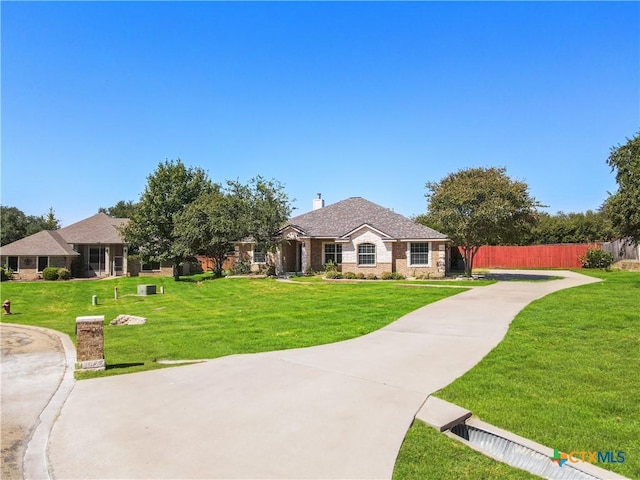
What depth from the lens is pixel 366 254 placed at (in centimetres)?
2945

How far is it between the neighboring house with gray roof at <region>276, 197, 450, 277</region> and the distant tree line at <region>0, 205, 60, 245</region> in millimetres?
45904

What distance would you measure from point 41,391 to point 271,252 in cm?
2550

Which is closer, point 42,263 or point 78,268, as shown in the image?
point 42,263

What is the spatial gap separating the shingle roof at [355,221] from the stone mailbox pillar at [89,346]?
22583 mm

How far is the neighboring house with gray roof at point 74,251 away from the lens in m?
35.4

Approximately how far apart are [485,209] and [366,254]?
823 centimetres

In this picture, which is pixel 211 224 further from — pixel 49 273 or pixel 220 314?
pixel 220 314

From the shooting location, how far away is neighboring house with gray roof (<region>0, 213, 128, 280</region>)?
116 feet

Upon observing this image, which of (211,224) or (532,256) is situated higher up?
(211,224)

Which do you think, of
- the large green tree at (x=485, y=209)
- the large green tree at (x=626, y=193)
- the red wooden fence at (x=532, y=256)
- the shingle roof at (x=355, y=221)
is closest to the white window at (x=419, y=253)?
the shingle roof at (x=355, y=221)

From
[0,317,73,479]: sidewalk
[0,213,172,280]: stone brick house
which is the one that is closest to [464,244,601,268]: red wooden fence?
[0,213,172,280]: stone brick house

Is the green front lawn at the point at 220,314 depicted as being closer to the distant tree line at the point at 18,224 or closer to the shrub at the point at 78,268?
the shrub at the point at 78,268

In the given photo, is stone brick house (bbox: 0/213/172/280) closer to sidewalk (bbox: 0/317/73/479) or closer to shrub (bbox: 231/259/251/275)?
shrub (bbox: 231/259/251/275)

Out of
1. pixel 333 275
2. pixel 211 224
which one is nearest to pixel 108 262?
pixel 211 224
